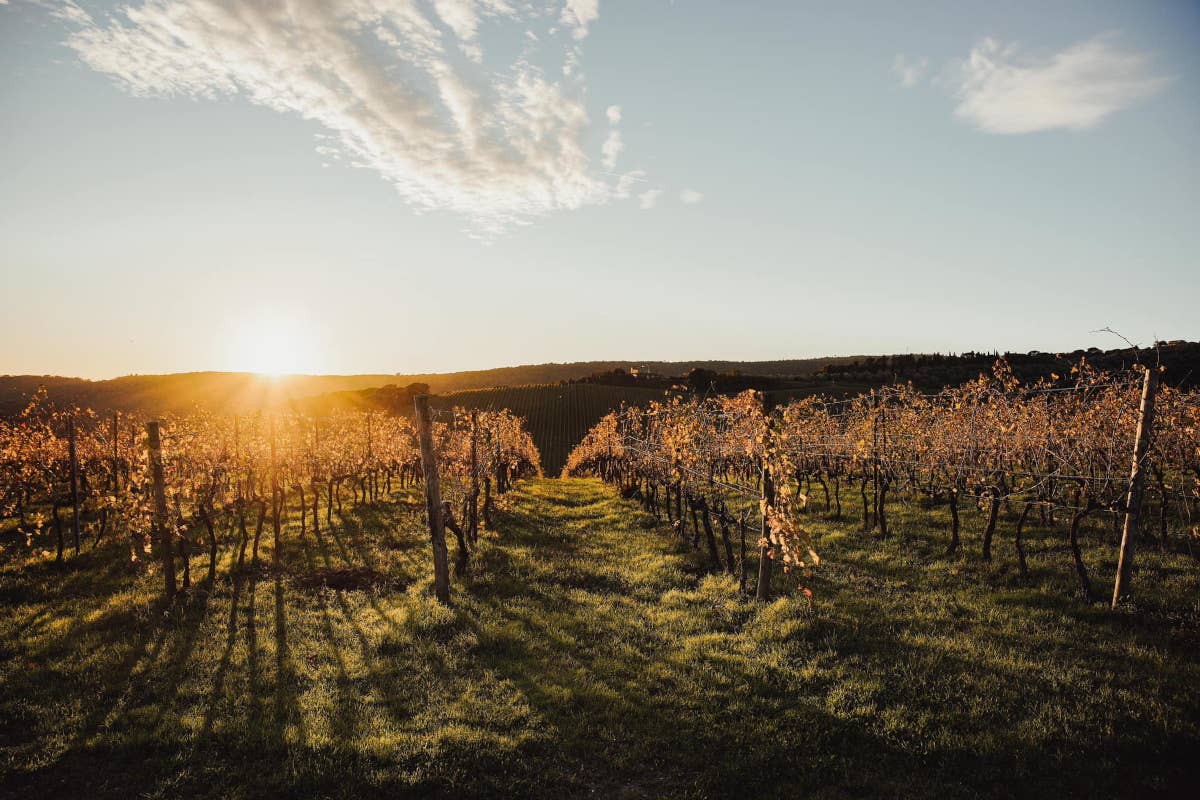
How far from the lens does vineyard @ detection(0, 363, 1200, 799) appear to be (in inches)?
203

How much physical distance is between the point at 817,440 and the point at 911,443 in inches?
144

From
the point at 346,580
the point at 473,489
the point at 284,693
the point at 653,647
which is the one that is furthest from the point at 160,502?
the point at 653,647

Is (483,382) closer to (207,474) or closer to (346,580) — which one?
(207,474)

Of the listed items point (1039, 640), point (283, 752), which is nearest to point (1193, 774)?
point (1039, 640)

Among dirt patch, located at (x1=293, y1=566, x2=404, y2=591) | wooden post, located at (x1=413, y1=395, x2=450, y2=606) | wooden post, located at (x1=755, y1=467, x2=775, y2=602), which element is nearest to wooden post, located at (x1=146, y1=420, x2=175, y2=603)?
dirt patch, located at (x1=293, y1=566, x2=404, y2=591)

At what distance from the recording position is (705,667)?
22.4ft

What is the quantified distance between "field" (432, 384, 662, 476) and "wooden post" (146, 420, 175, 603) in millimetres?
32374

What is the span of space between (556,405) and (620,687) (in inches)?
2147

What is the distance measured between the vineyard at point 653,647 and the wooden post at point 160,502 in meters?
0.07

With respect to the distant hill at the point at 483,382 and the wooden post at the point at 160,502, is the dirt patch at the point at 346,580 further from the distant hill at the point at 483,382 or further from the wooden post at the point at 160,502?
the distant hill at the point at 483,382

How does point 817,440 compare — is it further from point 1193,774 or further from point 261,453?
point 261,453

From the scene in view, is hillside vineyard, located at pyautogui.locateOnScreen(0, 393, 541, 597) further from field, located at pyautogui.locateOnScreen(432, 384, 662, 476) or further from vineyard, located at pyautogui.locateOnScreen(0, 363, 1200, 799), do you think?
field, located at pyautogui.locateOnScreen(432, 384, 662, 476)

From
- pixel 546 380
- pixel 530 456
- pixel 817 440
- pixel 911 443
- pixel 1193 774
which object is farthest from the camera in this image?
pixel 546 380

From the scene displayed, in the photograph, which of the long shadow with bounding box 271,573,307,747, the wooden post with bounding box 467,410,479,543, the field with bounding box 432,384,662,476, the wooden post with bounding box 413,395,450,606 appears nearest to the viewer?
the long shadow with bounding box 271,573,307,747
